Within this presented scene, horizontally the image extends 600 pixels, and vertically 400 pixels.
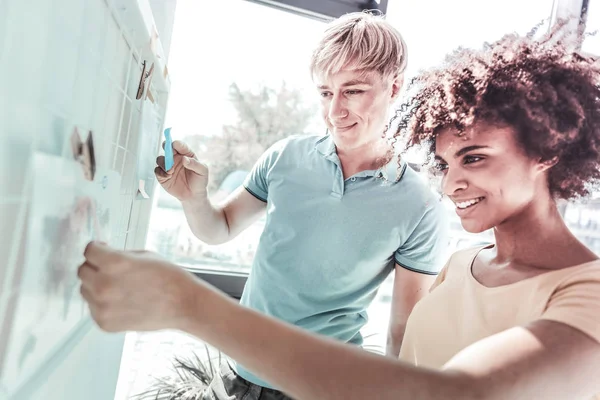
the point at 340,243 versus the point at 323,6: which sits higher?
the point at 323,6

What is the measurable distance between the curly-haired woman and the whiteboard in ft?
0.20

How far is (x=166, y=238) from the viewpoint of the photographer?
1800 mm

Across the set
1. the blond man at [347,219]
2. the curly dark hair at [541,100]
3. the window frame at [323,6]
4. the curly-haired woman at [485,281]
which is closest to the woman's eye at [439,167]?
the curly-haired woman at [485,281]

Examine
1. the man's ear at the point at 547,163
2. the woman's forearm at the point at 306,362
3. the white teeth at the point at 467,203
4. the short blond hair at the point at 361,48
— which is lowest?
the woman's forearm at the point at 306,362

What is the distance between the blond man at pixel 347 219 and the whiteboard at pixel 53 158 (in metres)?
0.41

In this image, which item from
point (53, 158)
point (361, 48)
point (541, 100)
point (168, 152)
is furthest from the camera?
point (361, 48)

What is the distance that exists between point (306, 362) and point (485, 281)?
0.38m

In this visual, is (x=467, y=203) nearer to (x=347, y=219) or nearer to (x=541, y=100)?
(x=541, y=100)

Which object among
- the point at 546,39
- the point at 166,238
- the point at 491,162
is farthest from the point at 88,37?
the point at 166,238

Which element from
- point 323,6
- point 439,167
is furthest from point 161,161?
point 323,6

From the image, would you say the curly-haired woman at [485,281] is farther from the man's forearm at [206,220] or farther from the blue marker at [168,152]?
the man's forearm at [206,220]

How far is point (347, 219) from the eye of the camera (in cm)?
106

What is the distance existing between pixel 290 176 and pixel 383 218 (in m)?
0.26

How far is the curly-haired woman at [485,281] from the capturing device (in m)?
0.42
